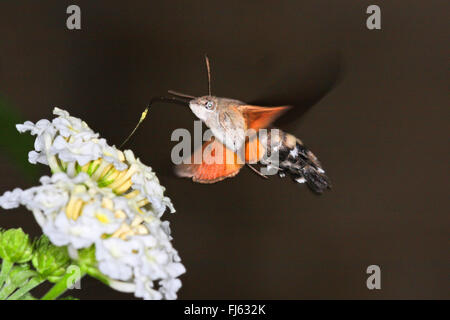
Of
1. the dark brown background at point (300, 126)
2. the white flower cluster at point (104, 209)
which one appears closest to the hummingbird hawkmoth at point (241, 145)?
the white flower cluster at point (104, 209)

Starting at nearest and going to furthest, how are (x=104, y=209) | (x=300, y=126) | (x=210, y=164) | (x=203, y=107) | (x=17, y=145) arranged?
(x=104, y=209)
(x=203, y=107)
(x=210, y=164)
(x=17, y=145)
(x=300, y=126)

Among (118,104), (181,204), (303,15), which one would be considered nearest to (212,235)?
(181,204)

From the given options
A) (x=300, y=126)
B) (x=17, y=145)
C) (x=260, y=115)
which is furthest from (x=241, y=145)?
(x=300, y=126)

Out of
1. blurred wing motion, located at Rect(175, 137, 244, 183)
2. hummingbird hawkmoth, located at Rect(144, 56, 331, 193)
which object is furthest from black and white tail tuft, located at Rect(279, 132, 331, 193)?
blurred wing motion, located at Rect(175, 137, 244, 183)

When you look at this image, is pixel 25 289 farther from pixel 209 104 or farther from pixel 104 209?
pixel 209 104

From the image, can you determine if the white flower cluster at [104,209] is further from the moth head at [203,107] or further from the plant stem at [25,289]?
the moth head at [203,107]

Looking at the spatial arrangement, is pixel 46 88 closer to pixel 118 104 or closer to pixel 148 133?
pixel 118 104

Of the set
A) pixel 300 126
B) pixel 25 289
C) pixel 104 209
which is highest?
pixel 300 126
